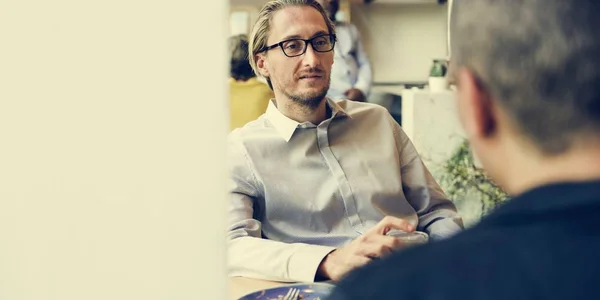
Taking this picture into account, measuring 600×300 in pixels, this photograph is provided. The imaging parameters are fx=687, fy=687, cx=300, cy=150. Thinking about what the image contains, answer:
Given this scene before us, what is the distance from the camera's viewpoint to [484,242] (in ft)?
1.86

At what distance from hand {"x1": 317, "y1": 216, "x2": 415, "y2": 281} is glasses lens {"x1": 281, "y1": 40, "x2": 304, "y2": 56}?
0.33 m

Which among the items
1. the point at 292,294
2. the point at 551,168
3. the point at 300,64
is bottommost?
the point at 292,294

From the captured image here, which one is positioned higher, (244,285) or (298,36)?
(298,36)

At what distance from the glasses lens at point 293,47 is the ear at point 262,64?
0.04 m

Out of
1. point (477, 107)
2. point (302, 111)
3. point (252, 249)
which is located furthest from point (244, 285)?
point (477, 107)

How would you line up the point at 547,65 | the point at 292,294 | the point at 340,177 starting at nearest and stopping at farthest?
1. the point at 547,65
2. the point at 292,294
3. the point at 340,177

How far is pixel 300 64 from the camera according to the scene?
122cm

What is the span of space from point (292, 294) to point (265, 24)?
1.52 feet

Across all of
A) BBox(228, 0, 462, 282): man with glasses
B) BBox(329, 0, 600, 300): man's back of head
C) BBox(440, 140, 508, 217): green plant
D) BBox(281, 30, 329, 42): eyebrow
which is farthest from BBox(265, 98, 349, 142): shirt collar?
BBox(329, 0, 600, 300): man's back of head

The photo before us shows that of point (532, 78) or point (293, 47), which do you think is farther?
point (293, 47)

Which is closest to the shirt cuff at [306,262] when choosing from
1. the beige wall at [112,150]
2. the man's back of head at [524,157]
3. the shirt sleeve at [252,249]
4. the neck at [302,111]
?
the shirt sleeve at [252,249]

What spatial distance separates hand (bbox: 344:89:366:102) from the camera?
1236 millimetres

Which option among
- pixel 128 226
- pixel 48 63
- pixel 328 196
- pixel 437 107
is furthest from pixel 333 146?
pixel 48 63

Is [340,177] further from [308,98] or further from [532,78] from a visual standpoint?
[532,78]
